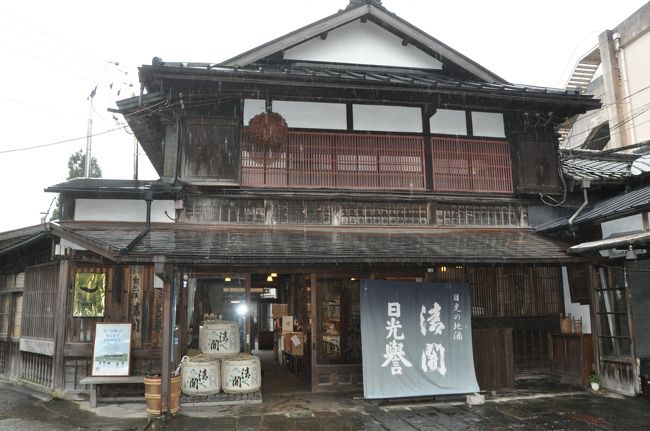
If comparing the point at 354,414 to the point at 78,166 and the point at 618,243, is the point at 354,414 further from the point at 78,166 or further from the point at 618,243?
the point at 78,166

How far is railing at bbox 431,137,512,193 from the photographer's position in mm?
12085

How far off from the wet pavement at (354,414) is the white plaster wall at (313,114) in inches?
255

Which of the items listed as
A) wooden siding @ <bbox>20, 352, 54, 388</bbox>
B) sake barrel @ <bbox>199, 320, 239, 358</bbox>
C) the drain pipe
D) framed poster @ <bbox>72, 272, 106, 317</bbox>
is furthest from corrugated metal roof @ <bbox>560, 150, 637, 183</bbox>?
wooden siding @ <bbox>20, 352, 54, 388</bbox>

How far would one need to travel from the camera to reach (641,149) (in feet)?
51.8

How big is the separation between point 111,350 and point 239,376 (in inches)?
110

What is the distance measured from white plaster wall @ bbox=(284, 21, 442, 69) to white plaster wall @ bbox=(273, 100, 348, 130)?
1.64m

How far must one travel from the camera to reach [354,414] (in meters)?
9.24

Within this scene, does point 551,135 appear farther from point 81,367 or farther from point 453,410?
point 81,367

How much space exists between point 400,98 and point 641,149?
9.78 metres

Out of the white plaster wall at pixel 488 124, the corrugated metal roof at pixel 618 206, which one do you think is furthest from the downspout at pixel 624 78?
the white plaster wall at pixel 488 124

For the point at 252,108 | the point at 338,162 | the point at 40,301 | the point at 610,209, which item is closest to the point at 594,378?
the point at 610,209

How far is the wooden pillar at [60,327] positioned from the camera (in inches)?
410

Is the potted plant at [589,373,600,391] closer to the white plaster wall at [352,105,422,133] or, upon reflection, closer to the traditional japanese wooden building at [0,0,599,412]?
the traditional japanese wooden building at [0,0,599,412]

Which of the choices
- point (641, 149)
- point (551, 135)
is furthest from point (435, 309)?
point (641, 149)
